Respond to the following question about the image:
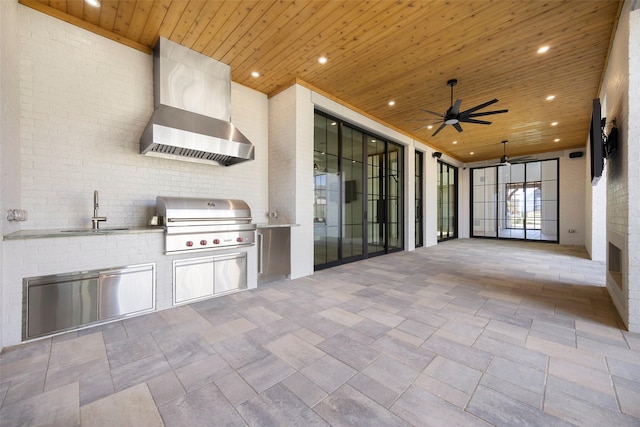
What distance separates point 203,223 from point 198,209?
19 cm

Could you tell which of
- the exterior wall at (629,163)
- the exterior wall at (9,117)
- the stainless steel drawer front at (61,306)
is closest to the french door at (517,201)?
the exterior wall at (629,163)

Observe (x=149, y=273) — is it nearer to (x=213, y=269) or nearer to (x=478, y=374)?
(x=213, y=269)

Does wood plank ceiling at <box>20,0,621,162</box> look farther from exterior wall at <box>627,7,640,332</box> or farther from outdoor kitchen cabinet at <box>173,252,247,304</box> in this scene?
outdoor kitchen cabinet at <box>173,252,247,304</box>

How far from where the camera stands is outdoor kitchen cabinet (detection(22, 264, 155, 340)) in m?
2.27

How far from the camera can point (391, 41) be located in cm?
334

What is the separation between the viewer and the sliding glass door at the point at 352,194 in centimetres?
504

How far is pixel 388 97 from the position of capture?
4.98 meters

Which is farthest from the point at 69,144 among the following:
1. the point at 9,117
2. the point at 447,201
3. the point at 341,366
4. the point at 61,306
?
the point at 447,201

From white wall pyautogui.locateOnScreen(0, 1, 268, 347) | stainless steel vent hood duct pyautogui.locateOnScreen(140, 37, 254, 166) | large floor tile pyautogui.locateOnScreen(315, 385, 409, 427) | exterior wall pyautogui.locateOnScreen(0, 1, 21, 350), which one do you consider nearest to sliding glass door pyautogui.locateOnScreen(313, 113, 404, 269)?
stainless steel vent hood duct pyautogui.locateOnScreen(140, 37, 254, 166)

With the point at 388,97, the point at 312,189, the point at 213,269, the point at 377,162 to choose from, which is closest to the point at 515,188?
the point at 377,162

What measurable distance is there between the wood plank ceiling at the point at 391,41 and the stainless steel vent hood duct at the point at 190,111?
201mm

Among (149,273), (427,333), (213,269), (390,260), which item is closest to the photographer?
(427,333)

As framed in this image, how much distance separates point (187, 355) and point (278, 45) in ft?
12.2

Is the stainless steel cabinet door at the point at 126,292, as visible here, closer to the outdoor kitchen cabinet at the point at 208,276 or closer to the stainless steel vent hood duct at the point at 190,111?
the outdoor kitchen cabinet at the point at 208,276
